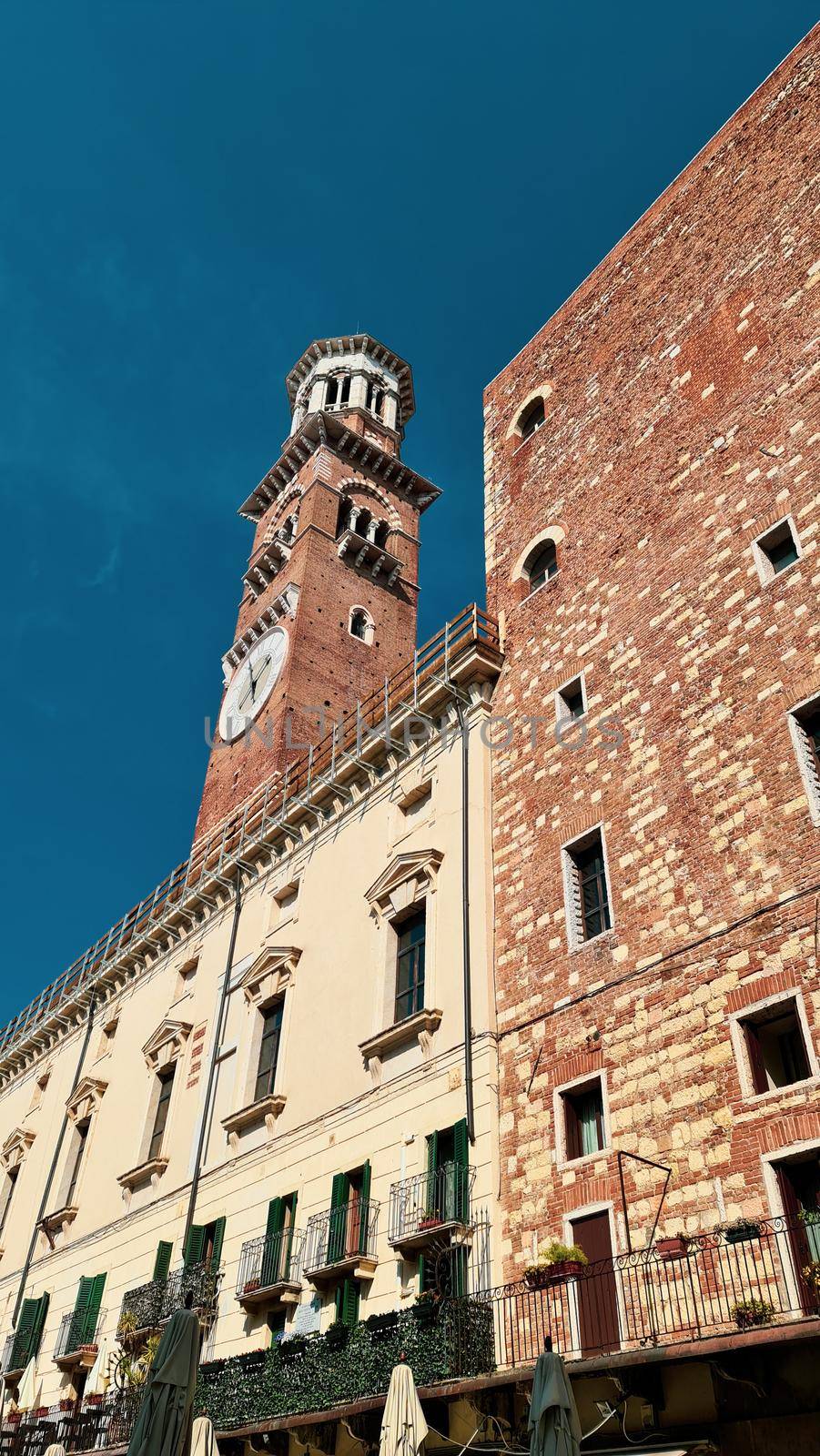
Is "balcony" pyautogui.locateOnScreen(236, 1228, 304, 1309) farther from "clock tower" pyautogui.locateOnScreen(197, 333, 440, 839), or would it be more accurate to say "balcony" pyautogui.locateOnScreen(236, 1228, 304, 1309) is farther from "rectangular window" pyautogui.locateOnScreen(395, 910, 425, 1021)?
"clock tower" pyautogui.locateOnScreen(197, 333, 440, 839)

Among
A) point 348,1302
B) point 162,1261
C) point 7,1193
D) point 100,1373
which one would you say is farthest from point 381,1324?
point 7,1193

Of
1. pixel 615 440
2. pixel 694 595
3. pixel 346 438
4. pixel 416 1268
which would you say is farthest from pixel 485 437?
pixel 346 438

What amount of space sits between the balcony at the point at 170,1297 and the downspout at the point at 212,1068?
2.22 ft

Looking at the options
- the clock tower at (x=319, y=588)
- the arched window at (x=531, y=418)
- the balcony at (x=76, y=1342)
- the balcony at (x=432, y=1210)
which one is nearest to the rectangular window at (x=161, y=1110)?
the balcony at (x=76, y=1342)

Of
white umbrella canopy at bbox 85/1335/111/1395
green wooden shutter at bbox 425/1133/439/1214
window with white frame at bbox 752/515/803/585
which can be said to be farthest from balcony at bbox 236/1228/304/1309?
window with white frame at bbox 752/515/803/585

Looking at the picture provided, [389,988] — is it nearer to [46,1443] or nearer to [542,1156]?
[542,1156]

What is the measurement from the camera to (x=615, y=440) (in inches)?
819

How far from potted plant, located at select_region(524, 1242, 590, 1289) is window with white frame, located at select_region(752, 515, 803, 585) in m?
8.71

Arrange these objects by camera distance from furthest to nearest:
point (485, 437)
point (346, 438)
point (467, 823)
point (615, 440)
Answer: point (346, 438) → point (485, 437) → point (615, 440) → point (467, 823)

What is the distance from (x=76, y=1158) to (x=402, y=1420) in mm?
18641

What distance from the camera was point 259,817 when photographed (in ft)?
87.5

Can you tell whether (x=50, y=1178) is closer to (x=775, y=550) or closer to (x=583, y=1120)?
(x=583, y=1120)

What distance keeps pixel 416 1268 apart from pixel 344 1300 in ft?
4.77

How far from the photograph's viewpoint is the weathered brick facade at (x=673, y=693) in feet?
43.7
